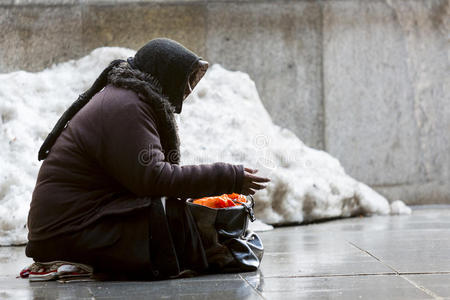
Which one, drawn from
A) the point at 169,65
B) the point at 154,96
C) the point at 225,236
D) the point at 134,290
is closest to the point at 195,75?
the point at 169,65

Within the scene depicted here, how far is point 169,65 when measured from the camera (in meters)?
3.52

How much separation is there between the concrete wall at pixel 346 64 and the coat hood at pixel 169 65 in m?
3.89

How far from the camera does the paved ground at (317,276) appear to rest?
3.05 metres

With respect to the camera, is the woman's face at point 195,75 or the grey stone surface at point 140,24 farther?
the grey stone surface at point 140,24

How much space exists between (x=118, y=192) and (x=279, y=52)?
4.51 metres

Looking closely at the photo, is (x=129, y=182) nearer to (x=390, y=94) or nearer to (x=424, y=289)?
(x=424, y=289)

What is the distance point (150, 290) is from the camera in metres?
3.16

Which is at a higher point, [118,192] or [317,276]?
[118,192]

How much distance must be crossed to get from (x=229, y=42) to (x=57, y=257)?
4.54m

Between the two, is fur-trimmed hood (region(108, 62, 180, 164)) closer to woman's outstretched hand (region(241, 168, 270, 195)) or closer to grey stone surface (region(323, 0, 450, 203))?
woman's outstretched hand (region(241, 168, 270, 195))

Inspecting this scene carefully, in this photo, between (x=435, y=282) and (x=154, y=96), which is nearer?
(x=435, y=282)

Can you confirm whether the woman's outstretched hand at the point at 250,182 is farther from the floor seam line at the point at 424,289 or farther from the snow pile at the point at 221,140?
the snow pile at the point at 221,140

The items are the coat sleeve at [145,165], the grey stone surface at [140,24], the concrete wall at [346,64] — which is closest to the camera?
the coat sleeve at [145,165]

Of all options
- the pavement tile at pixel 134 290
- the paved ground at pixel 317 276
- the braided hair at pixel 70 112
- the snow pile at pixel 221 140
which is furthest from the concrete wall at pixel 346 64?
the pavement tile at pixel 134 290
